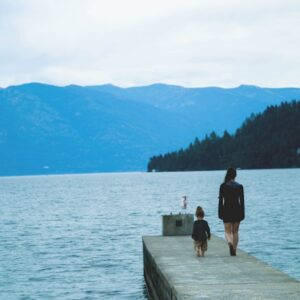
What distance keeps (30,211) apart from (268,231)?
155ft

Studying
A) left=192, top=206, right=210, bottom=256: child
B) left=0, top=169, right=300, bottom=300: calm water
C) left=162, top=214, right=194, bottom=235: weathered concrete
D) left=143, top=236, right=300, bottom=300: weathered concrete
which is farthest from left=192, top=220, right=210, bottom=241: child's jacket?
left=162, top=214, right=194, bottom=235: weathered concrete

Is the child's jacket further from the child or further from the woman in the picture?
the woman

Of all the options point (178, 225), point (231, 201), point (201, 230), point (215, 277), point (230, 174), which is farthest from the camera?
point (178, 225)

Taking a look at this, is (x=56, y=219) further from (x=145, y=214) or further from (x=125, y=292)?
(x=125, y=292)

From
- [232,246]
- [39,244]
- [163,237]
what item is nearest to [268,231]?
[39,244]

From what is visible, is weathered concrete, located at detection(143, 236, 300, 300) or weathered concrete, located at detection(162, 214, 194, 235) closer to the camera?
weathered concrete, located at detection(143, 236, 300, 300)

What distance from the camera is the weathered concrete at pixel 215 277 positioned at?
16812mm

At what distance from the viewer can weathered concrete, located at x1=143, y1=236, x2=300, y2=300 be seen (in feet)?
55.2

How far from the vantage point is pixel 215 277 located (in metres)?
19.5

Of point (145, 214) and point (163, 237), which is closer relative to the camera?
point (163, 237)

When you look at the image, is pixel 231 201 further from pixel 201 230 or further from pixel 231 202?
pixel 201 230

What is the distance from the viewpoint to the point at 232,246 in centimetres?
2384

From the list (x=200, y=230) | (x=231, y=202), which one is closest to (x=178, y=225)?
(x=200, y=230)

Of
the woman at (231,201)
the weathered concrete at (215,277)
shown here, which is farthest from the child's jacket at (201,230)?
the woman at (231,201)
